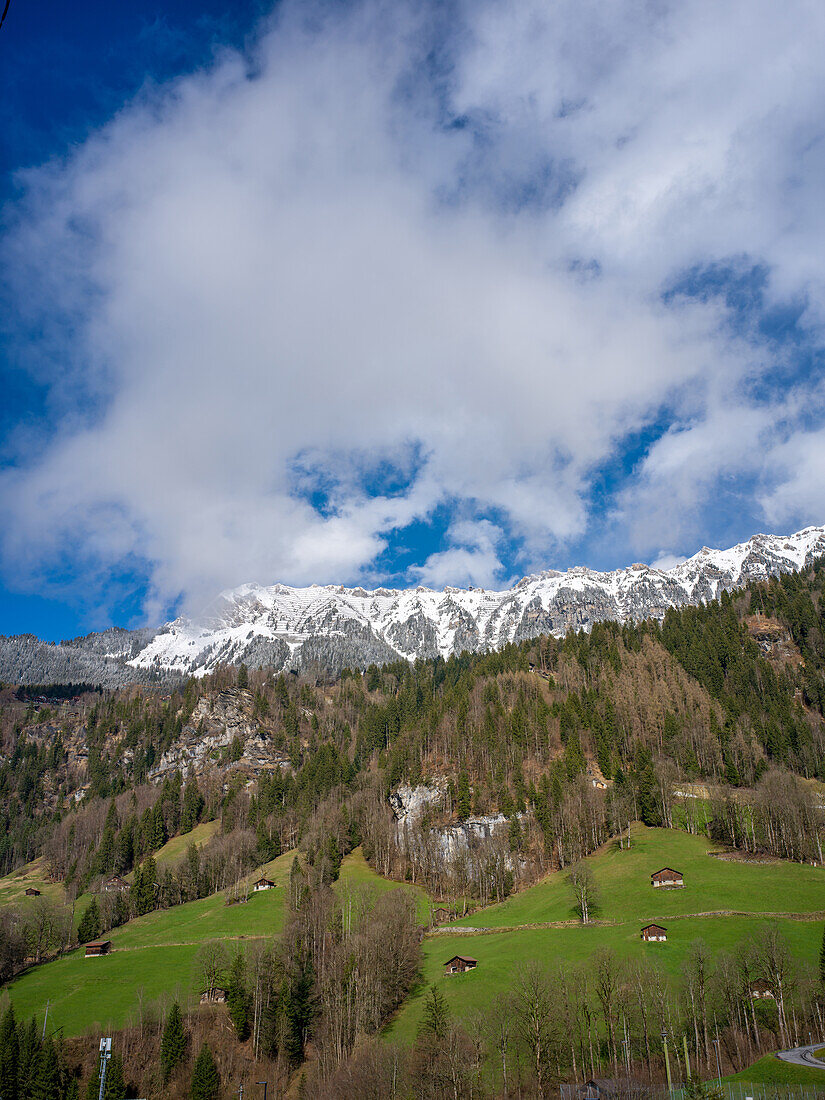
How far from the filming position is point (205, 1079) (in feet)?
228

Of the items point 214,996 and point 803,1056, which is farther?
point 214,996

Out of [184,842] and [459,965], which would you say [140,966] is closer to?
[459,965]

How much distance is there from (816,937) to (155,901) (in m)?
114

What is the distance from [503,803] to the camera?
130375 mm

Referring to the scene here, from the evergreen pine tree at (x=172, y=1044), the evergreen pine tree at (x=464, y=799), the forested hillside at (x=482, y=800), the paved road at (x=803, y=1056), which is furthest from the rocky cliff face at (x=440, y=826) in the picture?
the paved road at (x=803, y=1056)

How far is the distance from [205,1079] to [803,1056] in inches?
2225

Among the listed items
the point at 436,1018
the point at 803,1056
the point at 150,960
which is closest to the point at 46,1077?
the point at 150,960

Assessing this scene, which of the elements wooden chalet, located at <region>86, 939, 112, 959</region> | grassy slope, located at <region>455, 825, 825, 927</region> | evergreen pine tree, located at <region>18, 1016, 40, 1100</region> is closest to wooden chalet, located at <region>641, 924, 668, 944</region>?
grassy slope, located at <region>455, 825, 825, 927</region>

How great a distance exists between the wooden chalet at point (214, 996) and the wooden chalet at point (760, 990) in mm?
61599

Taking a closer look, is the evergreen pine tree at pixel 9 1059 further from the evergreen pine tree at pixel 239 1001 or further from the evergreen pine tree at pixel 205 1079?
the evergreen pine tree at pixel 239 1001

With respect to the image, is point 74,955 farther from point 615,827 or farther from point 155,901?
point 615,827

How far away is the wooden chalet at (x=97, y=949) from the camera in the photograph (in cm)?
10608

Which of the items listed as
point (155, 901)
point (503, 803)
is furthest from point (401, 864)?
point (155, 901)

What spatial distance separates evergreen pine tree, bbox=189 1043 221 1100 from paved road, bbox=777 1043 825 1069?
179 feet
